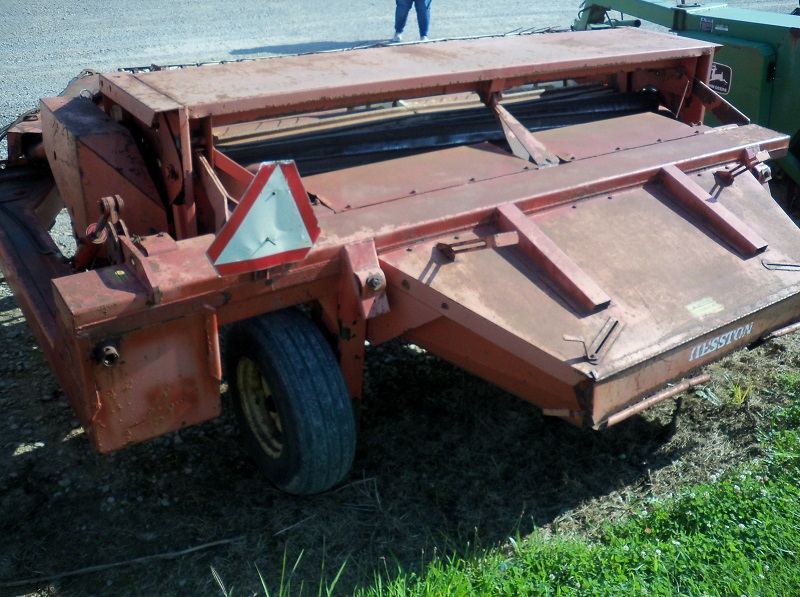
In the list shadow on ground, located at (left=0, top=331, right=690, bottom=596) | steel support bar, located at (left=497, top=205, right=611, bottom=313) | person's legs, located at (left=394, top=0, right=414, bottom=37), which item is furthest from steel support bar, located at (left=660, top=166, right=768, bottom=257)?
person's legs, located at (left=394, top=0, right=414, bottom=37)

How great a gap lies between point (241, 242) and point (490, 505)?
1.39 meters

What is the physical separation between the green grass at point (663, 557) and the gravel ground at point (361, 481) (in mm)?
145

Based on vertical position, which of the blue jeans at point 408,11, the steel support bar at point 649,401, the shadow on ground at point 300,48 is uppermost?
the blue jeans at point 408,11

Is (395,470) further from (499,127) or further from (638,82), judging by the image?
(638,82)

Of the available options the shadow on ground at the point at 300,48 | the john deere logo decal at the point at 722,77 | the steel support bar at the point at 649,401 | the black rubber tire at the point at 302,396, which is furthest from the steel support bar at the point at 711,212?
the shadow on ground at the point at 300,48

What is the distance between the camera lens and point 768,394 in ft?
12.4

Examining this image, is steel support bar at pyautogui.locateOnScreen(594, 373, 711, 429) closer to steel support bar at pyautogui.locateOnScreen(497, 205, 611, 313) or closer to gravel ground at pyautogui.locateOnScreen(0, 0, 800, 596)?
steel support bar at pyautogui.locateOnScreen(497, 205, 611, 313)

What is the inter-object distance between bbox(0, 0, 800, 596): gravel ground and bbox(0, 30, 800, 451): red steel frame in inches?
18.6

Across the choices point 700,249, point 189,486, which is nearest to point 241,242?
point 189,486

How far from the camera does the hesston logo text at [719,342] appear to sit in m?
2.85

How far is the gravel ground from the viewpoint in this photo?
9.70ft

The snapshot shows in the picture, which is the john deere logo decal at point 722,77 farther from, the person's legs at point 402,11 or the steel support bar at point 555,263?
the person's legs at point 402,11

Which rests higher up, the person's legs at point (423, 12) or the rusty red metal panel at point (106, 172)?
the rusty red metal panel at point (106, 172)

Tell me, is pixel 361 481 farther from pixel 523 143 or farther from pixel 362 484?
pixel 523 143
